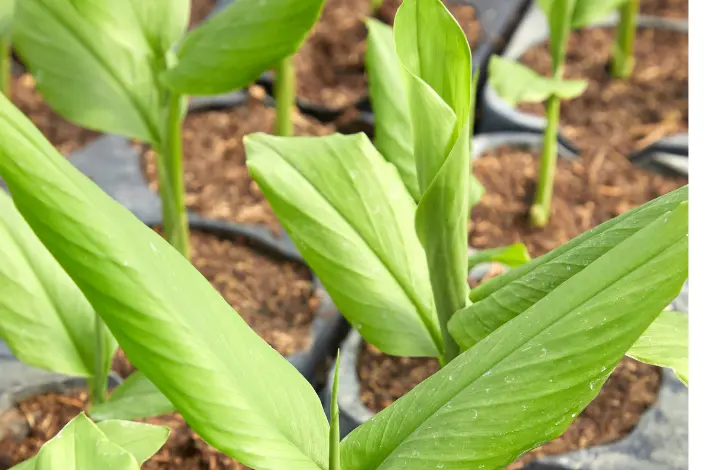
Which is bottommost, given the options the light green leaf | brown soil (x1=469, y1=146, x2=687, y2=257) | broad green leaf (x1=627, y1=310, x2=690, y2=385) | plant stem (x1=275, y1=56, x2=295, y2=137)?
brown soil (x1=469, y1=146, x2=687, y2=257)

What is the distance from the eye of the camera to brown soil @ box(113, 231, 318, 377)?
1.17 meters

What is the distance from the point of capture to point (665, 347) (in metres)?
0.64

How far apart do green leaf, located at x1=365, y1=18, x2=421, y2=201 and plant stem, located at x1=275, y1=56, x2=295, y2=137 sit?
372mm

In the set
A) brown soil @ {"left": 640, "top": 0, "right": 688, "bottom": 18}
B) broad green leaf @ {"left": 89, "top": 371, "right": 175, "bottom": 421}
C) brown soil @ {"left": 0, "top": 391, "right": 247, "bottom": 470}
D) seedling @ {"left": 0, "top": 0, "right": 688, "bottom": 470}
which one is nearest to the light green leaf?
broad green leaf @ {"left": 89, "top": 371, "right": 175, "bottom": 421}

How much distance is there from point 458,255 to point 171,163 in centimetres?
40

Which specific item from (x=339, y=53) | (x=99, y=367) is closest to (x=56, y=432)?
(x=99, y=367)

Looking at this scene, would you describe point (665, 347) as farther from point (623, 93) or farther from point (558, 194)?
point (623, 93)

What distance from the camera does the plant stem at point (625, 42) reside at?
64.7 inches

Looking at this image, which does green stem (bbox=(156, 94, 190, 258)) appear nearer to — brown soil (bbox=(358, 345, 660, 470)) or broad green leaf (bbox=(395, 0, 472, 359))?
brown soil (bbox=(358, 345, 660, 470))

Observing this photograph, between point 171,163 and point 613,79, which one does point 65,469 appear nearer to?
point 171,163

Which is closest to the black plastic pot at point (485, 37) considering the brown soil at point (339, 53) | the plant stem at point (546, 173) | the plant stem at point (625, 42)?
the brown soil at point (339, 53)

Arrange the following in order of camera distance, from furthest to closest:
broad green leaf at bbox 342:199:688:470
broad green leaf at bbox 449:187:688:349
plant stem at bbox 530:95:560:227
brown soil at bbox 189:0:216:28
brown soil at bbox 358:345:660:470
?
brown soil at bbox 189:0:216:28
plant stem at bbox 530:95:560:227
brown soil at bbox 358:345:660:470
broad green leaf at bbox 449:187:688:349
broad green leaf at bbox 342:199:688:470

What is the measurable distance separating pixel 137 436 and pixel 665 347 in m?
0.37

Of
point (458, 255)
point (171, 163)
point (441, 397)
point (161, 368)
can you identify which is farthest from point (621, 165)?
point (161, 368)
